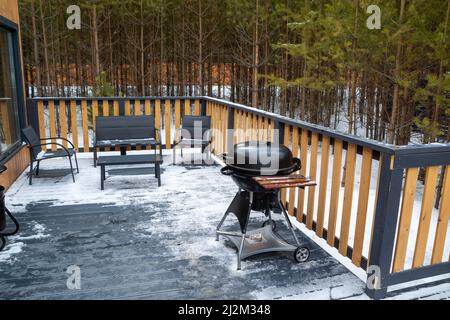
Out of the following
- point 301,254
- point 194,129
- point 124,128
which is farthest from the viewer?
point 194,129

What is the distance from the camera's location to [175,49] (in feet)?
44.8

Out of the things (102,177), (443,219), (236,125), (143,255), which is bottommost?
(143,255)

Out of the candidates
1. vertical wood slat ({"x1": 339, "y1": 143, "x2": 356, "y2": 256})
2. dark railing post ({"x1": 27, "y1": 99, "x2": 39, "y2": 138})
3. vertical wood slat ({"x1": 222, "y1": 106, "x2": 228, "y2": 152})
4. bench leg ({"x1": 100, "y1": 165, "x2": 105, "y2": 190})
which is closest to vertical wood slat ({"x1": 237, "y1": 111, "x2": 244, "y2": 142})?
vertical wood slat ({"x1": 222, "y1": 106, "x2": 228, "y2": 152})

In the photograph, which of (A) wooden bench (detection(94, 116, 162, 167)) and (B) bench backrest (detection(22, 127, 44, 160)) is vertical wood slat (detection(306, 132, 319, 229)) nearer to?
(A) wooden bench (detection(94, 116, 162, 167))

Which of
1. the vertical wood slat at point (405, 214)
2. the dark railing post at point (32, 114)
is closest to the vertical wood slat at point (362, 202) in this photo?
the vertical wood slat at point (405, 214)

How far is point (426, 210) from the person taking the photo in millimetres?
2484

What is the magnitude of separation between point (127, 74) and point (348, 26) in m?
10.3

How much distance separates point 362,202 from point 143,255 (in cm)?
162

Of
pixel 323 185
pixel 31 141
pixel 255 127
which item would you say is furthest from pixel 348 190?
pixel 31 141

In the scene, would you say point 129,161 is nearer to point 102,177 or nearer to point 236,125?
point 102,177

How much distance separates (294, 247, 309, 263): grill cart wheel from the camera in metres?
2.90
